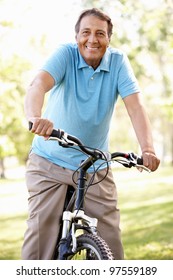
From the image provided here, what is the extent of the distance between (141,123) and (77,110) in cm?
35

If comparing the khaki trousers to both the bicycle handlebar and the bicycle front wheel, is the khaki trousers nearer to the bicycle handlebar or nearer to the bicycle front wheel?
the bicycle front wheel

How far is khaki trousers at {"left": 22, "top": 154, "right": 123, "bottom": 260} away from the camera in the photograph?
3.38 m

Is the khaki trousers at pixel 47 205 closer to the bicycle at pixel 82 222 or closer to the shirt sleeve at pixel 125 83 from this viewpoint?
the bicycle at pixel 82 222

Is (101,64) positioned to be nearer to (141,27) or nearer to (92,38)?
(92,38)

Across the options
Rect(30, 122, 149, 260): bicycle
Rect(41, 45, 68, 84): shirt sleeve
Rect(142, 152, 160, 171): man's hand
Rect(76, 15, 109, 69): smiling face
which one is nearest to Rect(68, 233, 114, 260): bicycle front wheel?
Rect(30, 122, 149, 260): bicycle

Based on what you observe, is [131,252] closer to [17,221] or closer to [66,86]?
[66,86]

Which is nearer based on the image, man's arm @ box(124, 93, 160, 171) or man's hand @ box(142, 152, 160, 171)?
man's hand @ box(142, 152, 160, 171)

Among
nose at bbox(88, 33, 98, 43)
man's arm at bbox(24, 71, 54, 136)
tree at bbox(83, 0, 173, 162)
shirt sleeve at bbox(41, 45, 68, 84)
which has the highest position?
tree at bbox(83, 0, 173, 162)

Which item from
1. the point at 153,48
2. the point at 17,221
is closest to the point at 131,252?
the point at 17,221

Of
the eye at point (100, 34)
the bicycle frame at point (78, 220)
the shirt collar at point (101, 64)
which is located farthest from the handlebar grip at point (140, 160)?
A: the eye at point (100, 34)

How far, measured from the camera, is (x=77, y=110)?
3.37 metres

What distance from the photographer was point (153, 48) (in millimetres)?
18172

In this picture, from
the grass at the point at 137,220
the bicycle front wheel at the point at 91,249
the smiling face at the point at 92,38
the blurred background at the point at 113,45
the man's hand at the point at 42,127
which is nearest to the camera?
the man's hand at the point at 42,127

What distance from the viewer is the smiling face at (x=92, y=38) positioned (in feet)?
10.9
